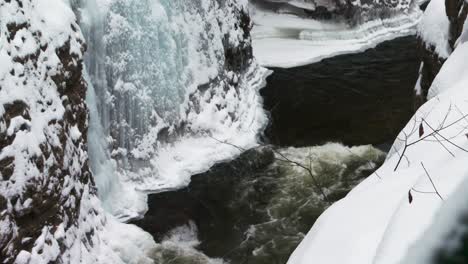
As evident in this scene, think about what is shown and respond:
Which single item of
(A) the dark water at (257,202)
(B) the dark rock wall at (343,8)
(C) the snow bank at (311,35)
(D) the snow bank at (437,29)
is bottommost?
(A) the dark water at (257,202)

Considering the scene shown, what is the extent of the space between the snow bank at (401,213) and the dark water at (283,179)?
2.67 m

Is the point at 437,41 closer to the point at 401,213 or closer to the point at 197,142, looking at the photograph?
the point at 197,142

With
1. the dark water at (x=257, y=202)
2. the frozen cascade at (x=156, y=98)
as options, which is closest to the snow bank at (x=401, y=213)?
the dark water at (x=257, y=202)

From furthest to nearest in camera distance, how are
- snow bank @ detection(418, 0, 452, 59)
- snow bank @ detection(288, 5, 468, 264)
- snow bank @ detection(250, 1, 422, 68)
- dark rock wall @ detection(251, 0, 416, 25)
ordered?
dark rock wall @ detection(251, 0, 416, 25) < snow bank @ detection(250, 1, 422, 68) < snow bank @ detection(418, 0, 452, 59) < snow bank @ detection(288, 5, 468, 264)

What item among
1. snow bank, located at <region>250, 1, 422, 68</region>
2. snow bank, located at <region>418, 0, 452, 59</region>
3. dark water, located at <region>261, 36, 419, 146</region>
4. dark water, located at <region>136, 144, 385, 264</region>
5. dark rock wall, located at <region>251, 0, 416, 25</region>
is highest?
snow bank, located at <region>418, 0, 452, 59</region>

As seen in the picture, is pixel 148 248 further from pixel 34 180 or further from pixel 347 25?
pixel 347 25

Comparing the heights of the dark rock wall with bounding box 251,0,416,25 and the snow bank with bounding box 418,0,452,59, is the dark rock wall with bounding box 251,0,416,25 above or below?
below

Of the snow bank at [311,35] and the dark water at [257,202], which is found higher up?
the snow bank at [311,35]

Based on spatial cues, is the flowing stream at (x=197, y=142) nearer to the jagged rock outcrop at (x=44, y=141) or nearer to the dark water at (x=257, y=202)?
the dark water at (x=257, y=202)

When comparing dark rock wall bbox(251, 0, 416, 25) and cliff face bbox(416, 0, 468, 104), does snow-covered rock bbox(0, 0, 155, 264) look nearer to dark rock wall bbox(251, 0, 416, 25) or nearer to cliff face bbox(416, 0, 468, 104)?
cliff face bbox(416, 0, 468, 104)

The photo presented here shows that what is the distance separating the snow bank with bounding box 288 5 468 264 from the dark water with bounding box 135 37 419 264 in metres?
2.67

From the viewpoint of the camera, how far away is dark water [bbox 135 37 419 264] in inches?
318

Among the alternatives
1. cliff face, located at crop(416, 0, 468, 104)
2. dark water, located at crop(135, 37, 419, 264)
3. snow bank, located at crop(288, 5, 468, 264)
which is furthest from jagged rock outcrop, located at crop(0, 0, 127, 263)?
cliff face, located at crop(416, 0, 468, 104)

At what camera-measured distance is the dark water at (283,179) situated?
8.07 meters
